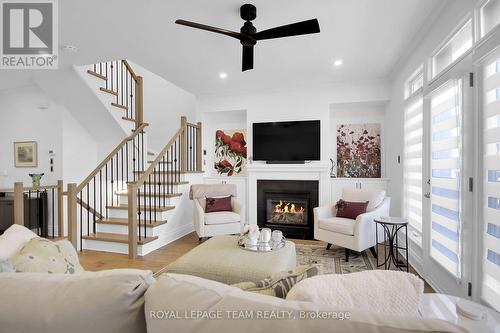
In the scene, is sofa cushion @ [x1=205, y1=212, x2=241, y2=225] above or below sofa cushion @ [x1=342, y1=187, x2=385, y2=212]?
below

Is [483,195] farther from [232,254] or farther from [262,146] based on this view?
[262,146]

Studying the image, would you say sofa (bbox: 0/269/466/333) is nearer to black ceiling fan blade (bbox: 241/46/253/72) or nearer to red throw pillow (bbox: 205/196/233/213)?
black ceiling fan blade (bbox: 241/46/253/72)

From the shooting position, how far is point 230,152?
525cm

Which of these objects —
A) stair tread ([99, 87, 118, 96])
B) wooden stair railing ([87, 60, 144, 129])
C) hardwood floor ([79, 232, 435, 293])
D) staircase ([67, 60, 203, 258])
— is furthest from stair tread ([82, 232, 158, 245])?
stair tread ([99, 87, 118, 96])

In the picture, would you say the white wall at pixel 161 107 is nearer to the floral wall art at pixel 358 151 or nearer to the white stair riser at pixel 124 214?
the white stair riser at pixel 124 214

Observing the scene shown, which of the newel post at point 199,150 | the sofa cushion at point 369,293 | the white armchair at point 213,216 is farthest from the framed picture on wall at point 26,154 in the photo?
the sofa cushion at point 369,293

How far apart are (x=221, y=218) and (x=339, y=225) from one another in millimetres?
1710

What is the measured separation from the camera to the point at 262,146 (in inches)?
183

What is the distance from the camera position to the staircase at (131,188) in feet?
11.5

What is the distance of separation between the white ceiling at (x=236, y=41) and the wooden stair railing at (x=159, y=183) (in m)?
1.16

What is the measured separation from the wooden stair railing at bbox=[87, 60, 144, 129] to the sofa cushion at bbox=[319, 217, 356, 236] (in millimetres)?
3980

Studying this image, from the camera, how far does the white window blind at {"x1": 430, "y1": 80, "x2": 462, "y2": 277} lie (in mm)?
2053

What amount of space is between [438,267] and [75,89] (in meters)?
5.30

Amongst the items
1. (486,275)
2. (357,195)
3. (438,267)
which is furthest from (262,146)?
(486,275)
